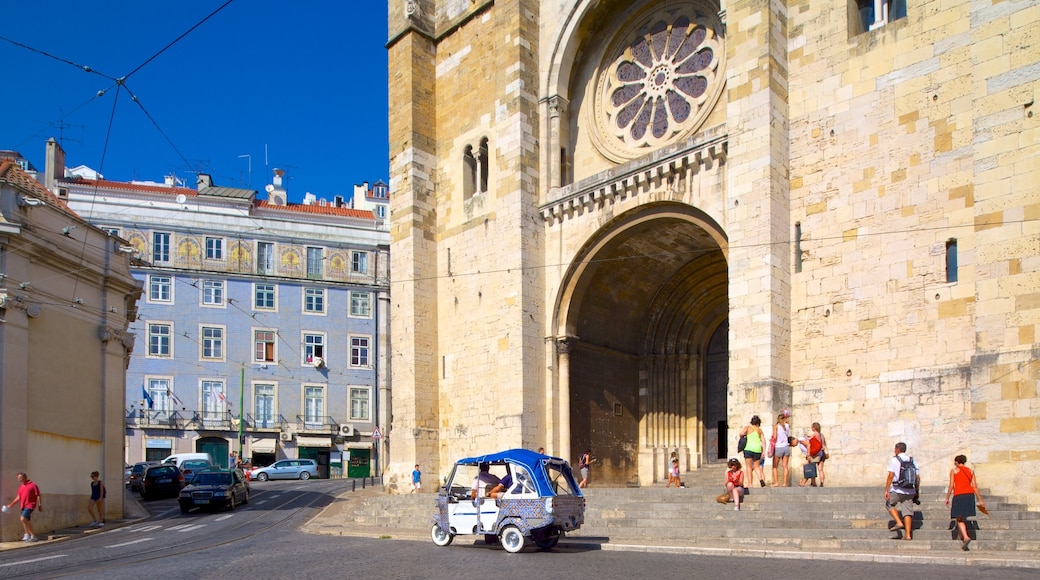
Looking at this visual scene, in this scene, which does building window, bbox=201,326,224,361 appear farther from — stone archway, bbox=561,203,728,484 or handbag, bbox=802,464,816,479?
handbag, bbox=802,464,816,479

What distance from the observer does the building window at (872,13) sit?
17094mm

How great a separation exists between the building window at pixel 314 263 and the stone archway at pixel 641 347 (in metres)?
24.3

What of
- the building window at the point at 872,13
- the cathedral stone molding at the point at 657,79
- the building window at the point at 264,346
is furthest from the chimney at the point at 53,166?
the building window at the point at 872,13

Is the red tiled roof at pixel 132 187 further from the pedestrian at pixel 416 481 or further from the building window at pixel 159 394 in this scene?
the pedestrian at pixel 416 481

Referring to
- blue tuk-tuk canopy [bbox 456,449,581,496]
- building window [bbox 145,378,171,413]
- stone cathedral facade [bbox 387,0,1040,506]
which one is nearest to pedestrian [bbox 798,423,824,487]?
stone cathedral facade [bbox 387,0,1040,506]

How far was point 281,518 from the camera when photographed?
2102 cm

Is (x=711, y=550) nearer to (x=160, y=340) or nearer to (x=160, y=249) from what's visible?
(x=160, y=340)

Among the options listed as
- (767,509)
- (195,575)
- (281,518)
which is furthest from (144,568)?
(281,518)

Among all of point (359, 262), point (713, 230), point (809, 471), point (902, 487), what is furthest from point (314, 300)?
point (902, 487)

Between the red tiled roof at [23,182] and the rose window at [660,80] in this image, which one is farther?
the rose window at [660,80]

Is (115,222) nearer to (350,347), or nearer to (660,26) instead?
(350,347)

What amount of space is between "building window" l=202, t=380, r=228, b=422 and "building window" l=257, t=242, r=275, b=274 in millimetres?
5745

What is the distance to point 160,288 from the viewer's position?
141ft

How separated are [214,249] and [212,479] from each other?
72.7 ft
